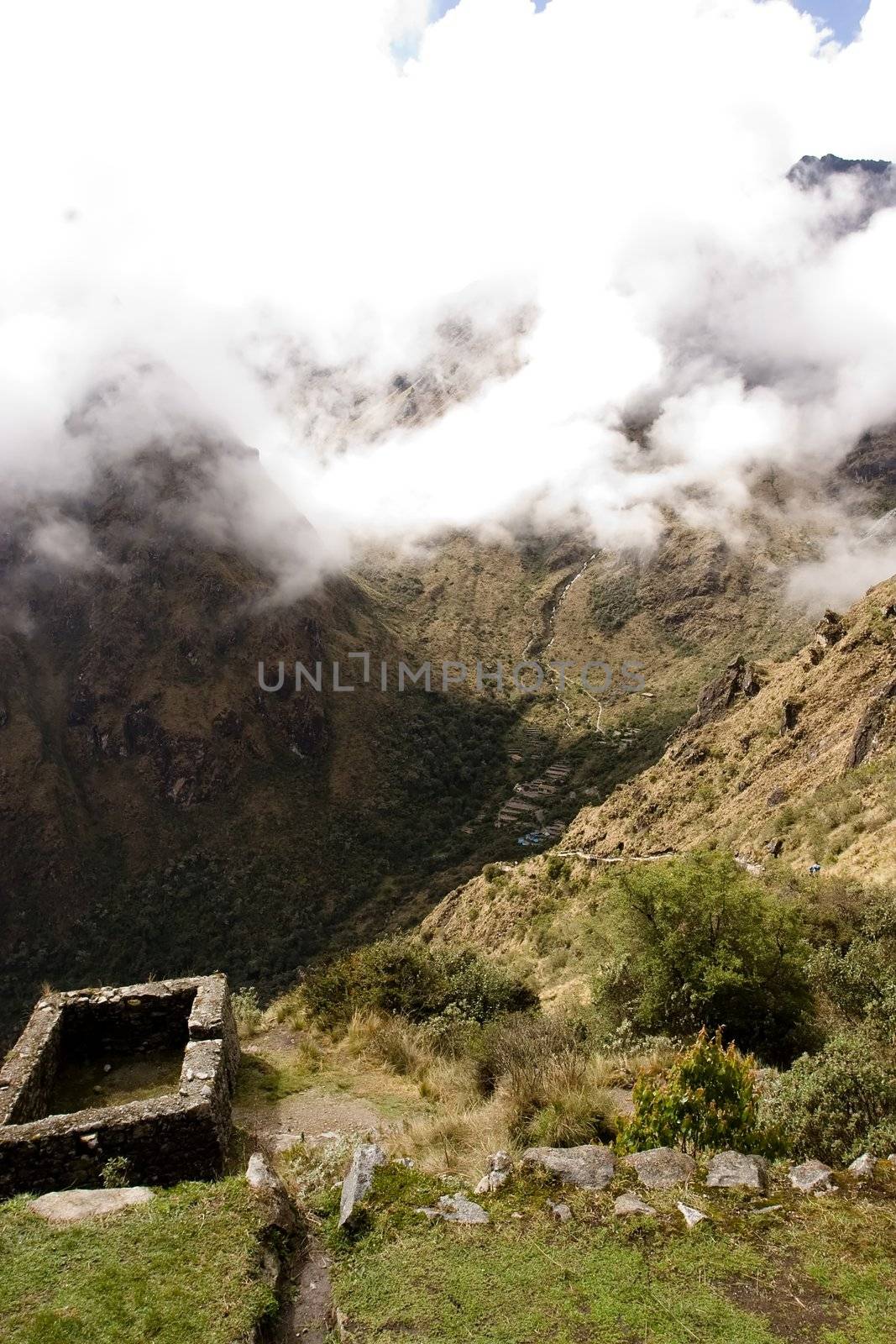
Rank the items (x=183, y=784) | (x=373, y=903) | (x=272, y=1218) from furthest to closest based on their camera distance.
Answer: (x=183, y=784)
(x=373, y=903)
(x=272, y=1218)

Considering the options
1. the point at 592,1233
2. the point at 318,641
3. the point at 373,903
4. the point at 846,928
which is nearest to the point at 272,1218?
the point at 592,1233

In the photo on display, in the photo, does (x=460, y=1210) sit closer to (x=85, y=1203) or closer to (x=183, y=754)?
(x=85, y=1203)

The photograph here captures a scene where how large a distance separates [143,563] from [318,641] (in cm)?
2545

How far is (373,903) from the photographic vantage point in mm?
65438

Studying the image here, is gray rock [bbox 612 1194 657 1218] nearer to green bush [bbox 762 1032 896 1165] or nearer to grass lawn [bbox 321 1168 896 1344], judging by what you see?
grass lawn [bbox 321 1168 896 1344]

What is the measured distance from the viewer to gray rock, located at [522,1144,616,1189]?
7047 mm

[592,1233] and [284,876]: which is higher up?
[592,1233]

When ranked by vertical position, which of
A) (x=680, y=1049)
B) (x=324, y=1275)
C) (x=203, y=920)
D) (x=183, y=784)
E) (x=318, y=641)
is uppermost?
(x=324, y=1275)

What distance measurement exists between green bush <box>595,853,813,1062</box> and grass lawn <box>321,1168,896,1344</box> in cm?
591

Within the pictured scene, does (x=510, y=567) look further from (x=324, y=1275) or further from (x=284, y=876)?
(x=324, y=1275)

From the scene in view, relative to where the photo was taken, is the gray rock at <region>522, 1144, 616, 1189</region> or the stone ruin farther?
the stone ruin

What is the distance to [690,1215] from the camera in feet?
20.7

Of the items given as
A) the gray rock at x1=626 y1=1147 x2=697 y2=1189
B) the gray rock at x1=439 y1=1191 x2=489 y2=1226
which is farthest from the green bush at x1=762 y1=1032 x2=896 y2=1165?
the gray rock at x1=439 y1=1191 x2=489 y2=1226

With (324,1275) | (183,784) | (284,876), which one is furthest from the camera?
(183,784)
